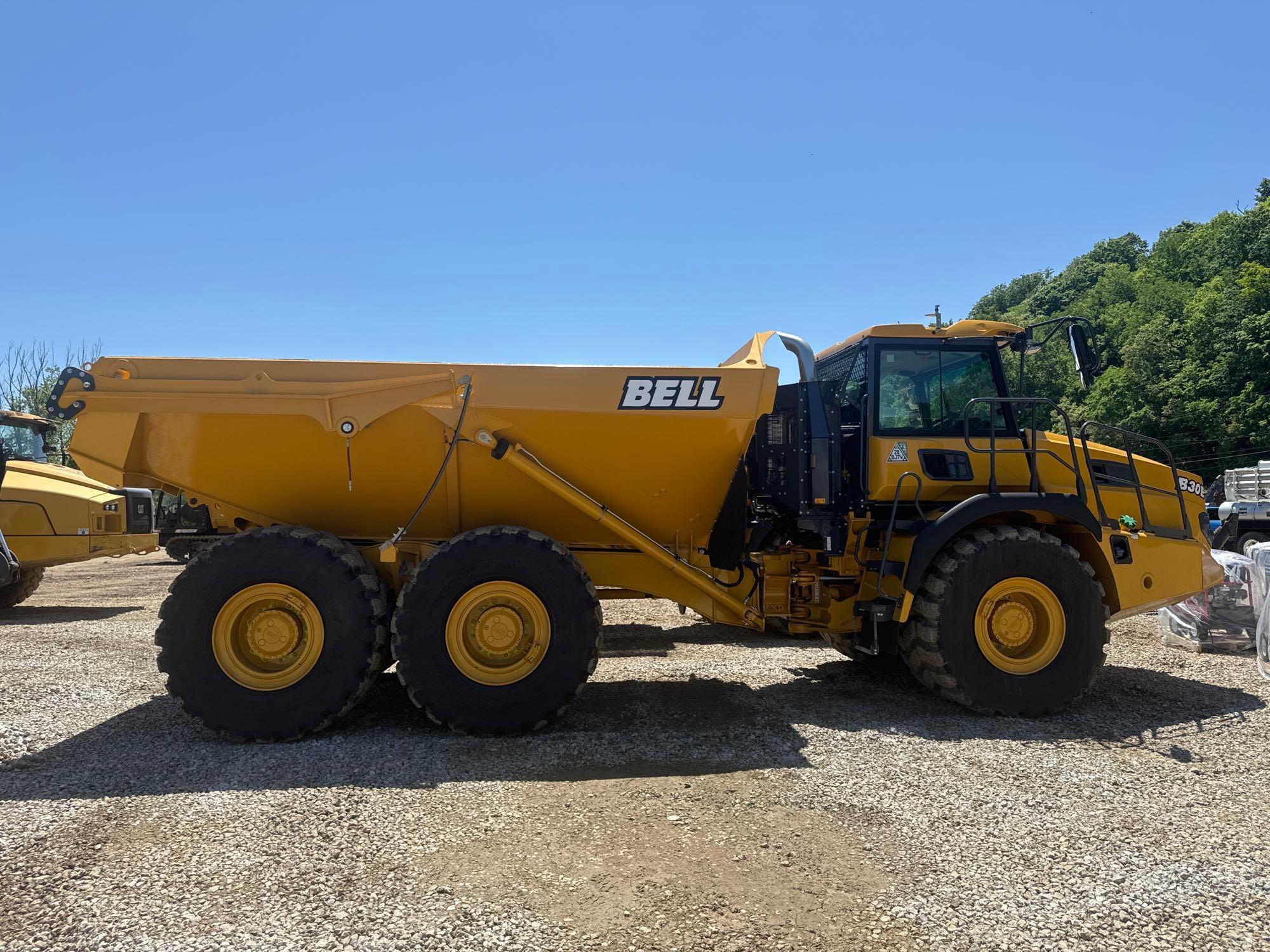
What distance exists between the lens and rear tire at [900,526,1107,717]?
5406 mm

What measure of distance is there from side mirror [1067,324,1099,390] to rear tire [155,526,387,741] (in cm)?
488

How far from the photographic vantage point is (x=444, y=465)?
210 inches

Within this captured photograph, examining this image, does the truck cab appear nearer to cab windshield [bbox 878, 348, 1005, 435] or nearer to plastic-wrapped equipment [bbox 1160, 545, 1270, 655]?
cab windshield [bbox 878, 348, 1005, 435]

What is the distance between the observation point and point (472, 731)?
4.88 metres

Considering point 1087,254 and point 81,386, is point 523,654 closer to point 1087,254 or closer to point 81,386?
point 81,386

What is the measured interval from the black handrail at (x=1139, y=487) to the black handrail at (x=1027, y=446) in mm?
112

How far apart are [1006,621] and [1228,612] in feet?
11.6

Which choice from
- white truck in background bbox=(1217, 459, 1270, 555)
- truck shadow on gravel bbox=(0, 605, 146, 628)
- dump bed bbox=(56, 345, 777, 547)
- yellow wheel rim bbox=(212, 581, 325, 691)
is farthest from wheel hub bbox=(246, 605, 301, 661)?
white truck in background bbox=(1217, 459, 1270, 555)

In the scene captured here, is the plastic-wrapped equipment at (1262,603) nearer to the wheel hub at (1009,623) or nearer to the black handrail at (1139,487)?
the black handrail at (1139,487)

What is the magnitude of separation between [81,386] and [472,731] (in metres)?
3.25

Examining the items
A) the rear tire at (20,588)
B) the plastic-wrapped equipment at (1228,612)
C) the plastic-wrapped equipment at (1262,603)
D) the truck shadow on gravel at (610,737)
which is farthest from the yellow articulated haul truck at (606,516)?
the rear tire at (20,588)

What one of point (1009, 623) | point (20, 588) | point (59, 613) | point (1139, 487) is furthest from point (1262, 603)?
point (20, 588)

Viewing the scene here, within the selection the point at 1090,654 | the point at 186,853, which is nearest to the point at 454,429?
the point at 186,853

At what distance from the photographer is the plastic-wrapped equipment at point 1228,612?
735 cm
